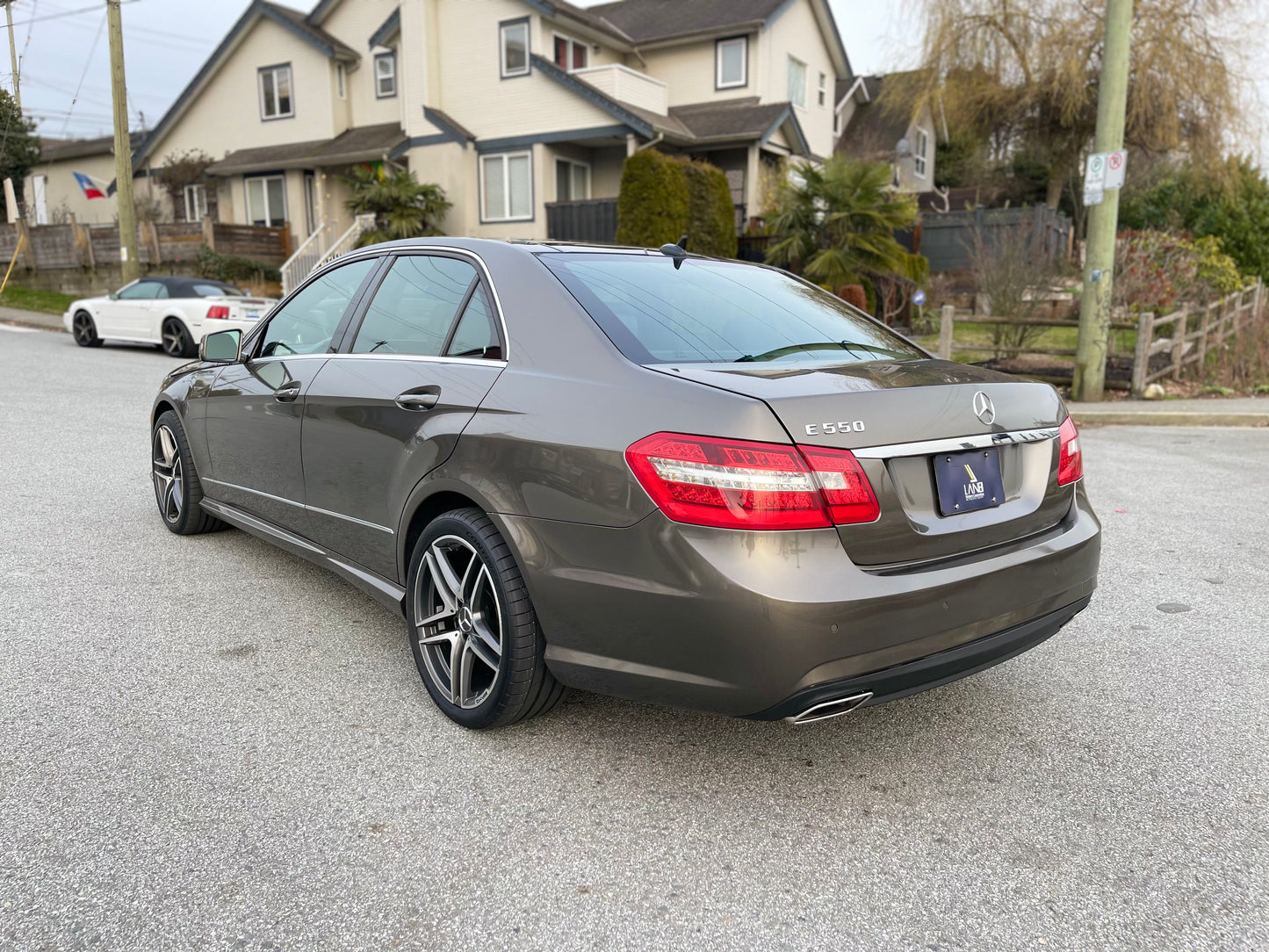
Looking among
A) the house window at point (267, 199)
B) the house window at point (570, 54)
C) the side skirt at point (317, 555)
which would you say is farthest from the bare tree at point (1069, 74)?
the side skirt at point (317, 555)

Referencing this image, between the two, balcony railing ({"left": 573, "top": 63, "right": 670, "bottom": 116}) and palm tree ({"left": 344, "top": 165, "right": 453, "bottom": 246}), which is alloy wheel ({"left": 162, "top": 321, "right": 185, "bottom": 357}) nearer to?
palm tree ({"left": 344, "top": 165, "right": 453, "bottom": 246})

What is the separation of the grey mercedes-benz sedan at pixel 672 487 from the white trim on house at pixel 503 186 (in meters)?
21.4

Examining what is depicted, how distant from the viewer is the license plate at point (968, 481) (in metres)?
2.78

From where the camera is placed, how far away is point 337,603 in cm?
457

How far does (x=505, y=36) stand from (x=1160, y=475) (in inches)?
823

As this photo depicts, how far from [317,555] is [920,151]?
37.3 metres

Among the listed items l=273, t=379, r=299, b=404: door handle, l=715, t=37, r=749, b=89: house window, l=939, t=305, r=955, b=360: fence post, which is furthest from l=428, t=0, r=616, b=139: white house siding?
l=273, t=379, r=299, b=404: door handle

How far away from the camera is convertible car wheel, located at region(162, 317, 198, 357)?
16562 millimetres

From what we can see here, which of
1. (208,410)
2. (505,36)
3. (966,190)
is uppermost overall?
(505,36)

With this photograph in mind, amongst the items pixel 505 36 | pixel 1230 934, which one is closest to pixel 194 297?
pixel 505 36

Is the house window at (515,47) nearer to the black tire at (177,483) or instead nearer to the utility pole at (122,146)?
the utility pole at (122,146)

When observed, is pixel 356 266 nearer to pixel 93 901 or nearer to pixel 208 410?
pixel 208 410

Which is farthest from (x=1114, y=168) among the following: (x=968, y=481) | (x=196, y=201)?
(x=196, y=201)

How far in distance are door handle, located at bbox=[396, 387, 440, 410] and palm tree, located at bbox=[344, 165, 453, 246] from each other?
818 inches
